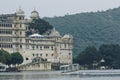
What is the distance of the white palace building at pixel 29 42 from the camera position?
163875mm

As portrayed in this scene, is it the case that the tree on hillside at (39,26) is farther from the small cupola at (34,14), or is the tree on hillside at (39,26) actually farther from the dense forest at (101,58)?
the dense forest at (101,58)

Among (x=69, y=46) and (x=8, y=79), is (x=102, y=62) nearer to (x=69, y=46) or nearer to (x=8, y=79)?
(x=69, y=46)

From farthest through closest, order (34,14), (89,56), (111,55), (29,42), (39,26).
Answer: (34,14) < (39,26) < (29,42) < (111,55) < (89,56)

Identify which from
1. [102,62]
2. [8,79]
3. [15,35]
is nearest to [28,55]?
[15,35]

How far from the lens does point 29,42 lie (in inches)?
6516

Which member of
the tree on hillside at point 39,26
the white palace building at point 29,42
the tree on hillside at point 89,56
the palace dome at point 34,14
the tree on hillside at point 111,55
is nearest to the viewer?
the tree on hillside at point 89,56

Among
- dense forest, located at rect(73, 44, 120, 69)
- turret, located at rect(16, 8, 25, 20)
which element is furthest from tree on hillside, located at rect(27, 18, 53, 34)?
dense forest, located at rect(73, 44, 120, 69)

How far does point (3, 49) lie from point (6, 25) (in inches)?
258

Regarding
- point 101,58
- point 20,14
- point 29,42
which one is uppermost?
point 20,14

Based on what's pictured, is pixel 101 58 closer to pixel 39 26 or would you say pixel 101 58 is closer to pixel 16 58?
pixel 16 58

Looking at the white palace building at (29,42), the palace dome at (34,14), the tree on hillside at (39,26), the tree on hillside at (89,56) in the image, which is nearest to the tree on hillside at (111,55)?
the tree on hillside at (89,56)

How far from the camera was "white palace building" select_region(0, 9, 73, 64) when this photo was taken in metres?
164

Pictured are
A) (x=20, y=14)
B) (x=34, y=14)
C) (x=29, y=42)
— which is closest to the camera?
(x=20, y=14)

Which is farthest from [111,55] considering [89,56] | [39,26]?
[39,26]
